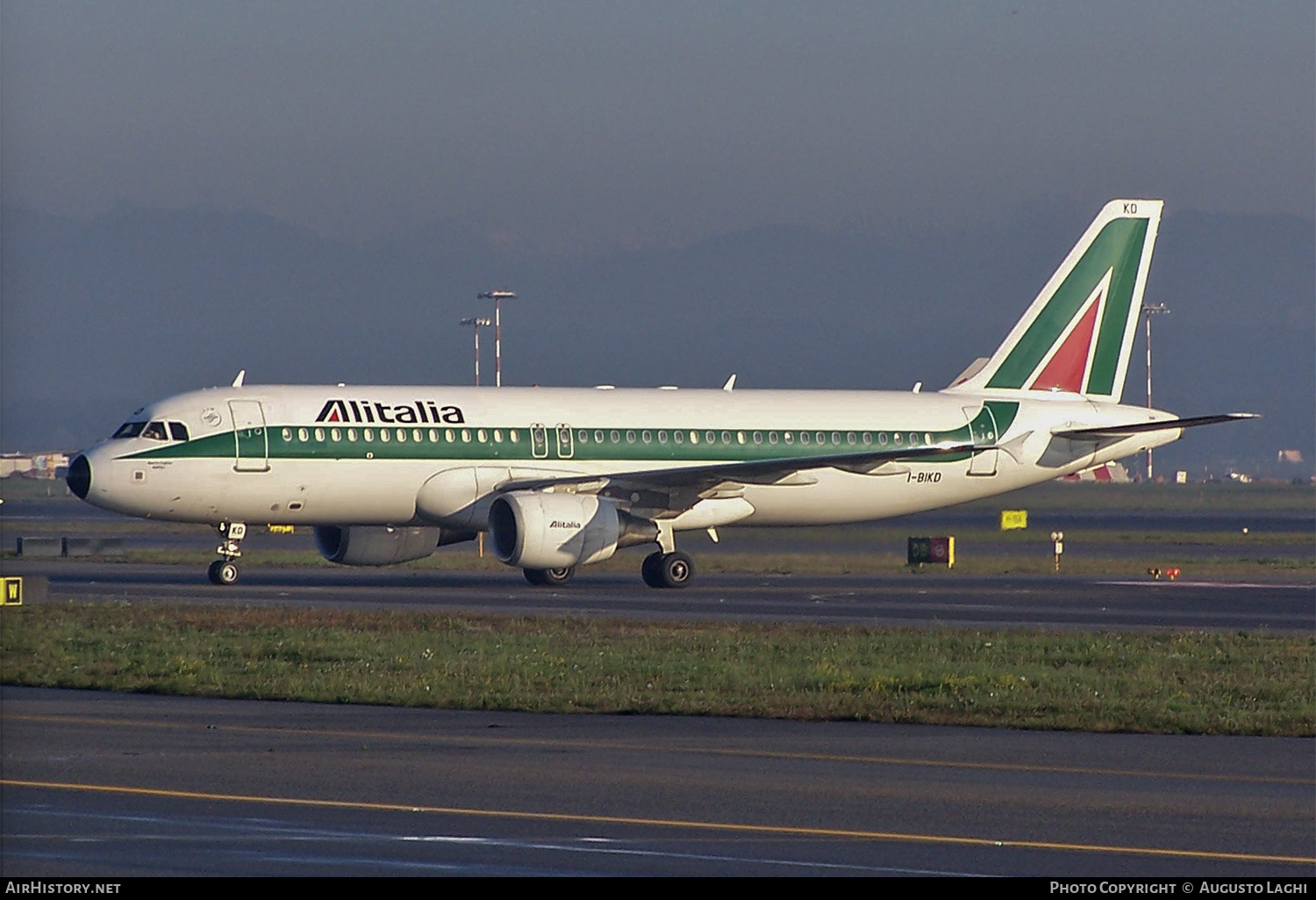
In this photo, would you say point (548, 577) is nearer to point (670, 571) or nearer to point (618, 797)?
point (670, 571)

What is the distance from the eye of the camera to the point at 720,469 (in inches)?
1572

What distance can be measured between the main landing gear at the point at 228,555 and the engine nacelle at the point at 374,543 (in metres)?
2.15

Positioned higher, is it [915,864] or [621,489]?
[621,489]

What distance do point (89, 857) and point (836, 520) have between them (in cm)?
3487

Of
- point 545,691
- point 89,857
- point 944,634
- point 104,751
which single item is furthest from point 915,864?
point 944,634

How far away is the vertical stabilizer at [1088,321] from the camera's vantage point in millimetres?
47188

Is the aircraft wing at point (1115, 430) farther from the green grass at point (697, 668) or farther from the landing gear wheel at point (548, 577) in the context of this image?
the green grass at point (697, 668)

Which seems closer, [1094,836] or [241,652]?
[1094,836]

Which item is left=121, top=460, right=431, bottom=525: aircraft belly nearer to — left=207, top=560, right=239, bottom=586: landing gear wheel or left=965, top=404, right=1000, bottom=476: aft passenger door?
left=207, top=560, right=239, bottom=586: landing gear wheel

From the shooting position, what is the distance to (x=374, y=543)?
1646 inches

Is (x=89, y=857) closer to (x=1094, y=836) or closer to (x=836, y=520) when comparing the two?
(x=1094, y=836)

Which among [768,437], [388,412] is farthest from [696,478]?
[388,412]

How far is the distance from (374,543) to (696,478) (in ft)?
22.6

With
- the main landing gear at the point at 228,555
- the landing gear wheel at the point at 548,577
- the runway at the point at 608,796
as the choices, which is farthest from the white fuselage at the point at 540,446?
the runway at the point at 608,796
